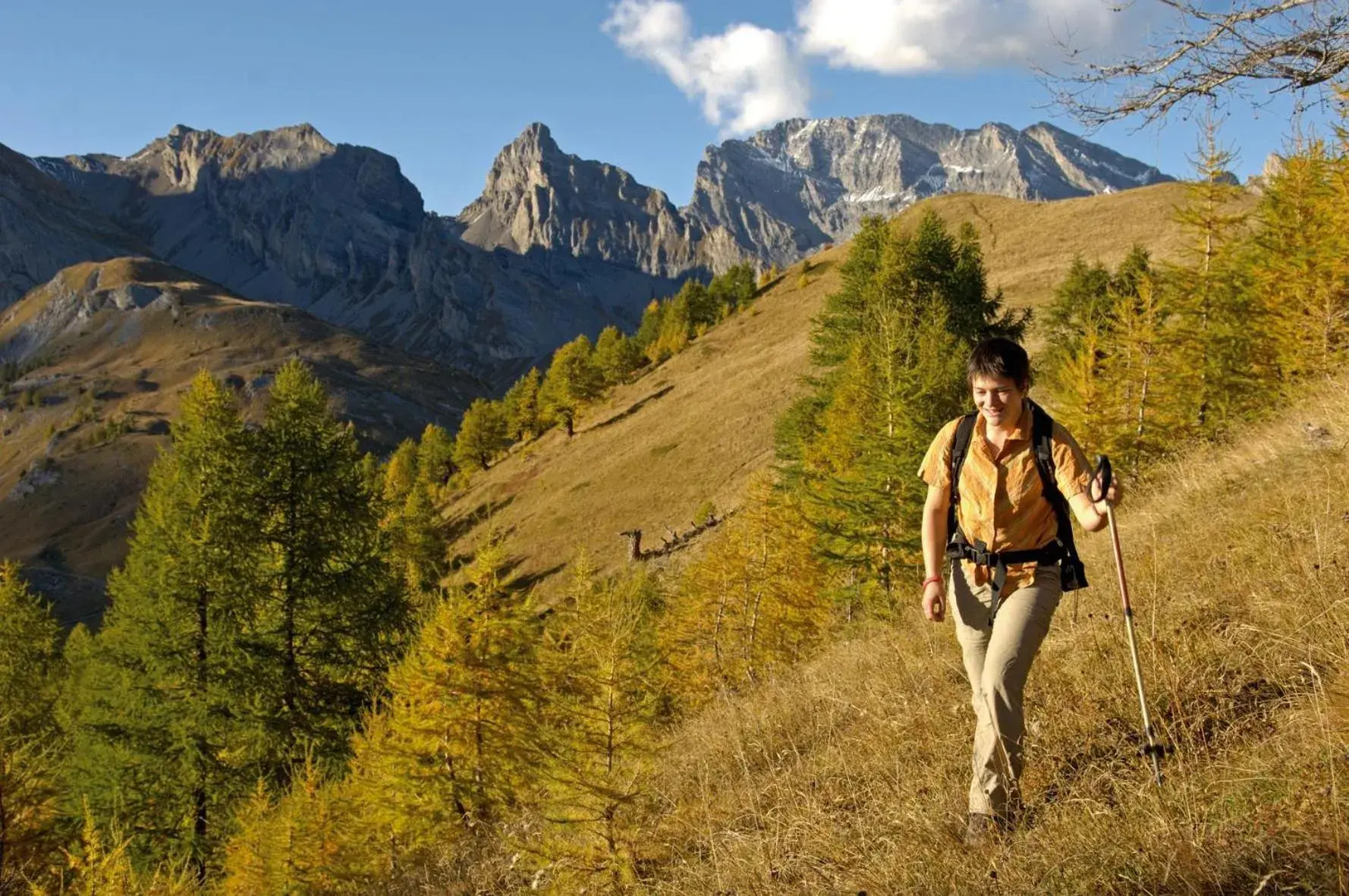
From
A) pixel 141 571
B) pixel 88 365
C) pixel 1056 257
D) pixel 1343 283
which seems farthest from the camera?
pixel 88 365

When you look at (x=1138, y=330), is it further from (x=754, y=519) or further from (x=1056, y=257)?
(x=1056, y=257)

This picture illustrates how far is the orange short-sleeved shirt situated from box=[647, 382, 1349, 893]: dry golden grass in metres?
1.03

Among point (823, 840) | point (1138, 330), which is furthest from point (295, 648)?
point (1138, 330)

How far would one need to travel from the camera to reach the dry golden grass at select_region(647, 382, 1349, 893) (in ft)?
8.65

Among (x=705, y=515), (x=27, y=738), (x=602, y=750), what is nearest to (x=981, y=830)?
(x=602, y=750)

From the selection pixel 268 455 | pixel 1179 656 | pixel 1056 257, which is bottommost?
pixel 1179 656

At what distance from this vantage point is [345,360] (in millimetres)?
193250

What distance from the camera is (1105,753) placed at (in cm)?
375

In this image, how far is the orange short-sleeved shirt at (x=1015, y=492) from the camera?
3449 mm

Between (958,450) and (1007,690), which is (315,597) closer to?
(958,450)

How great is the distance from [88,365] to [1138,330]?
760ft

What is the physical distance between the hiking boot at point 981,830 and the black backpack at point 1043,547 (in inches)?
33.7

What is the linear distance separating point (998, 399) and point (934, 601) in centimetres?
103

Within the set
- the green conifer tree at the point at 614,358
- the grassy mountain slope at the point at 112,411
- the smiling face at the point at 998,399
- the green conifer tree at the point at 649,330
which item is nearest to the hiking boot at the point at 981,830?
the smiling face at the point at 998,399
